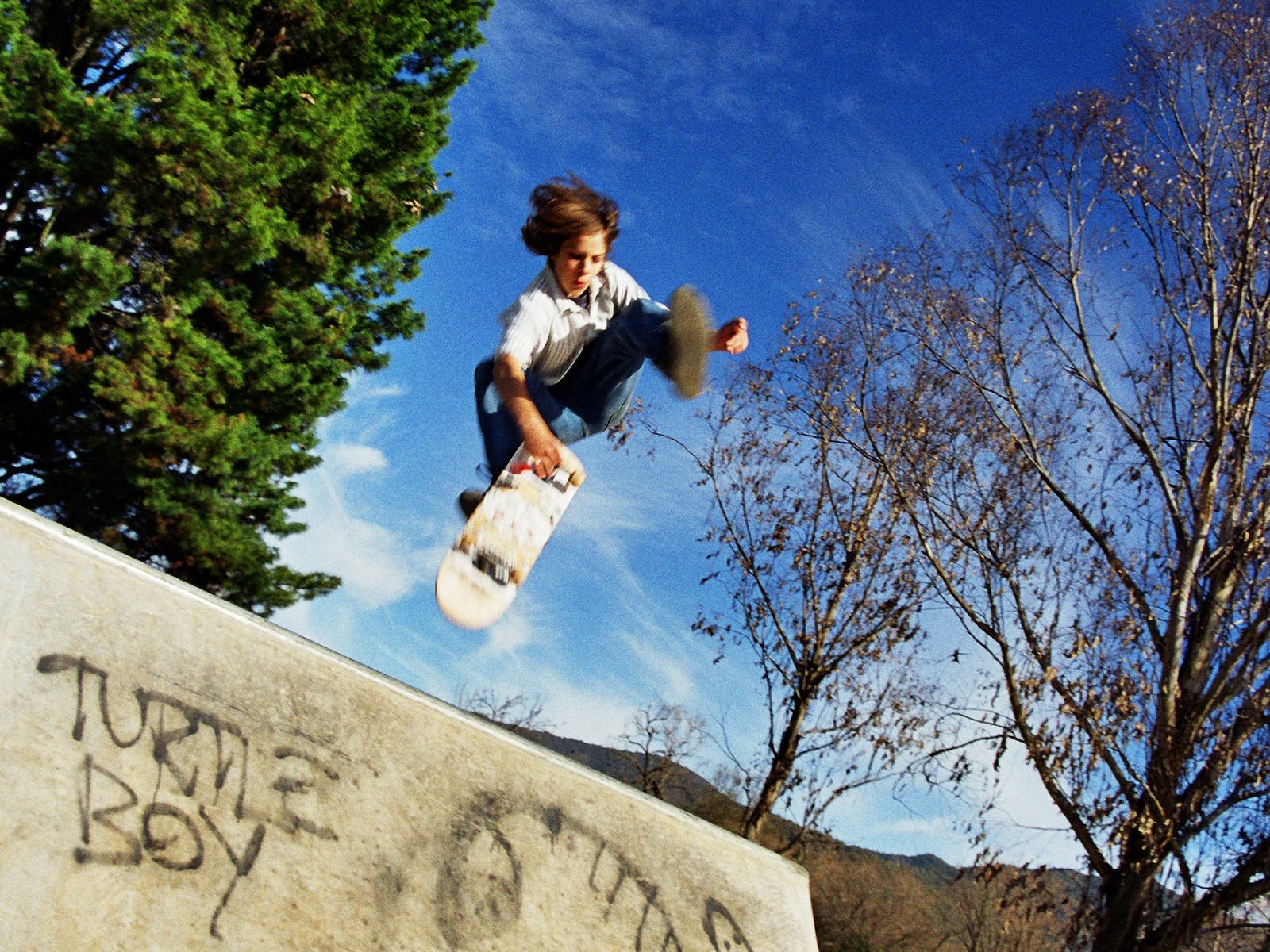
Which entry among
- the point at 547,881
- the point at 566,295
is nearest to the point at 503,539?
the point at 566,295

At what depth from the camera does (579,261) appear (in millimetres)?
3439

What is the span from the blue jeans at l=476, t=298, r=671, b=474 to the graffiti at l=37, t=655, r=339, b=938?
5.29ft

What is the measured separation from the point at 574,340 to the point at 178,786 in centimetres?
203

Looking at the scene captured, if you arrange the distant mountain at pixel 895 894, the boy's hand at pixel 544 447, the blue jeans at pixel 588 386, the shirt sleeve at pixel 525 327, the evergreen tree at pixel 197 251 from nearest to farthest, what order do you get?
the boy's hand at pixel 544 447
the shirt sleeve at pixel 525 327
the blue jeans at pixel 588 386
the distant mountain at pixel 895 894
the evergreen tree at pixel 197 251

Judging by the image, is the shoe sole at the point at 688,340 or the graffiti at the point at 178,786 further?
the shoe sole at the point at 688,340

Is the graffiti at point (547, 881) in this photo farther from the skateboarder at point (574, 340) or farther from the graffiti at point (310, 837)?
the skateboarder at point (574, 340)

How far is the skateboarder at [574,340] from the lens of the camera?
131 inches

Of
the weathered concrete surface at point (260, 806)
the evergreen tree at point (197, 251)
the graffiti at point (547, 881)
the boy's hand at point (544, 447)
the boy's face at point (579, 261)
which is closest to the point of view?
the weathered concrete surface at point (260, 806)

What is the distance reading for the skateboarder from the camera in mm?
3340

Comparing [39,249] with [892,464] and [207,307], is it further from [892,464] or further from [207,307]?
[892,464]

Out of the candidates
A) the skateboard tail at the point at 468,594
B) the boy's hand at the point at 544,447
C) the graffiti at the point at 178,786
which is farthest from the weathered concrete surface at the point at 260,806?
the boy's hand at the point at 544,447

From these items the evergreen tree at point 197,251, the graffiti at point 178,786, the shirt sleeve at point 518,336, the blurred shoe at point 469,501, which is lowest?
the graffiti at point 178,786

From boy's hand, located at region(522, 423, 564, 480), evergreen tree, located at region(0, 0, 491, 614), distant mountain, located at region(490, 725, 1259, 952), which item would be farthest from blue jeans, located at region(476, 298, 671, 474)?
evergreen tree, located at region(0, 0, 491, 614)

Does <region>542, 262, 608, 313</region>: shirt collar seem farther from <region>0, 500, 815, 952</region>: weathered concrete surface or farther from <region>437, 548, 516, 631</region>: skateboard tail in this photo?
<region>0, 500, 815, 952</region>: weathered concrete surface
